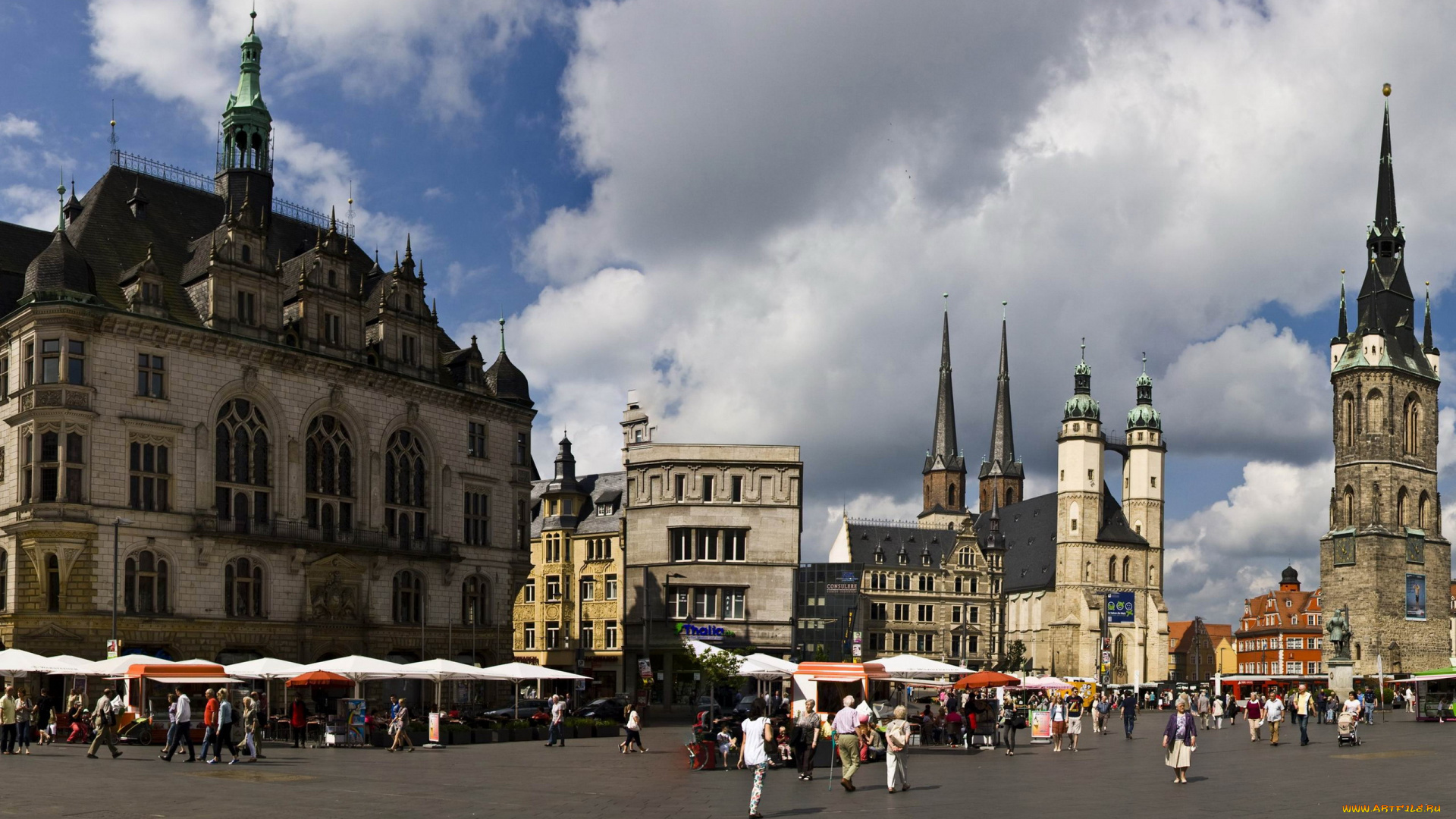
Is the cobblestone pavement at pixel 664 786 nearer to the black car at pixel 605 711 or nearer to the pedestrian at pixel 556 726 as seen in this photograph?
the pedestrian at pixel 556 726

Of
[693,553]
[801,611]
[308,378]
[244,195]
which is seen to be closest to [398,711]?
[308,378]

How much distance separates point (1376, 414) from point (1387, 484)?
269 inches

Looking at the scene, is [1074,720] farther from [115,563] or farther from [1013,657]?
[1013,657]

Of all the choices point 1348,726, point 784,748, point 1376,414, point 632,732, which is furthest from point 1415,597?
point 784,748

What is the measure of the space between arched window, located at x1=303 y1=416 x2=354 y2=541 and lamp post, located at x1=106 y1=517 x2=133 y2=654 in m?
9.22

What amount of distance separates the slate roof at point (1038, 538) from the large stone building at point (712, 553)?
80502 mm

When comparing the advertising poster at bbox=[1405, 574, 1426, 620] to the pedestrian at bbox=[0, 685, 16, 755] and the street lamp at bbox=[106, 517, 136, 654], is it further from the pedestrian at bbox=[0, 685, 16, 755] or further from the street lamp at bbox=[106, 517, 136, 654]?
the pedestrian at bbox=[0, 685, 16, 755]

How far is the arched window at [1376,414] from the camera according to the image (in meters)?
146

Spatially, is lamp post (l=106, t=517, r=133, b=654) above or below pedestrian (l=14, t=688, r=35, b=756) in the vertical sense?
above

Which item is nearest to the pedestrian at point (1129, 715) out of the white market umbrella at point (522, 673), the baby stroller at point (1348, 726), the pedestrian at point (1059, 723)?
the pedestrian at point (1059, 723)

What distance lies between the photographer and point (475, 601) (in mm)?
72250

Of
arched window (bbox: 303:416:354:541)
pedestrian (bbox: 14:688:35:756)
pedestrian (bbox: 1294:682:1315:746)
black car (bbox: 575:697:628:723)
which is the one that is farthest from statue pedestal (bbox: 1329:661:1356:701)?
pedestrian (bbox: 14:688:35:756)

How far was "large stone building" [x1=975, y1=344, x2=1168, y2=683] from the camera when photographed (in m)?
164

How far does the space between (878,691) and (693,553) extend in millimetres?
24702
